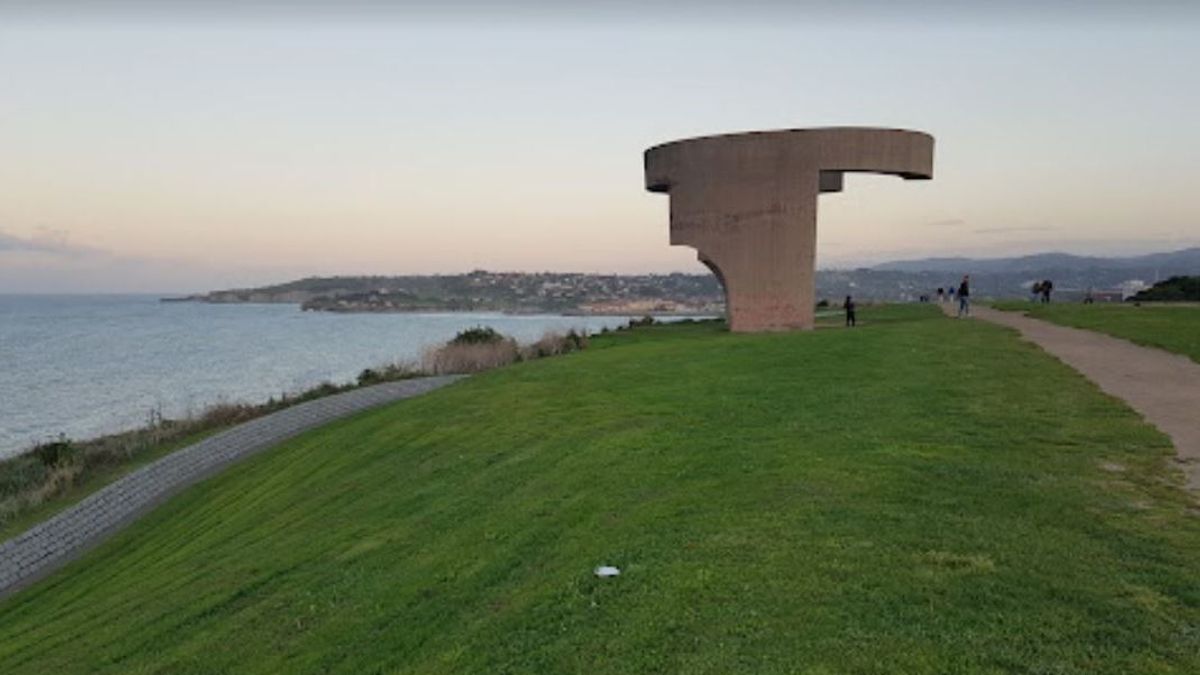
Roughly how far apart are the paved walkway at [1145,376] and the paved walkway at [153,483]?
18.9 meters

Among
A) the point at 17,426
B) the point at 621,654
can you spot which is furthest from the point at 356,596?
the point at 17,426

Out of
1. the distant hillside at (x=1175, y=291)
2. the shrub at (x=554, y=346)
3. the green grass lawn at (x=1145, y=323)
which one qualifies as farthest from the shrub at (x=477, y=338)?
the distant hillside at (x=1175, y=291)

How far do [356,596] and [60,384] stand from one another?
52.4 metres

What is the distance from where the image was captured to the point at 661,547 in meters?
6.43

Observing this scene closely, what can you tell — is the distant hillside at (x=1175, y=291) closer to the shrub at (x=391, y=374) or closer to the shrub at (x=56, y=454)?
the shrub at (x=391, y=374)

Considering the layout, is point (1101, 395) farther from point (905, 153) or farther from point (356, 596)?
point (905, 153)

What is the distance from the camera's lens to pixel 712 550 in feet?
20.3

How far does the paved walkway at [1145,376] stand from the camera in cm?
921

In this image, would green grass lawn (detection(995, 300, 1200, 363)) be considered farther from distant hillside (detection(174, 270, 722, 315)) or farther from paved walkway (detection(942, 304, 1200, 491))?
distant hillside (detection(174, 270, 722, 315))

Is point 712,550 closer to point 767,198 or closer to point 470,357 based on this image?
point 767,198

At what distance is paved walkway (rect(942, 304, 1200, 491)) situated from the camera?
921cm

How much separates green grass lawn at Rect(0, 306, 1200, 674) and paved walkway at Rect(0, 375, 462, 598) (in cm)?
175

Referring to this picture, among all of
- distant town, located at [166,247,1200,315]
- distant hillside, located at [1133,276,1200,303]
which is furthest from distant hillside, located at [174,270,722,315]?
distant hillside, located at [1133,276,1200,303]

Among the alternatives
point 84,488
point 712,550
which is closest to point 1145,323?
point 712,550
